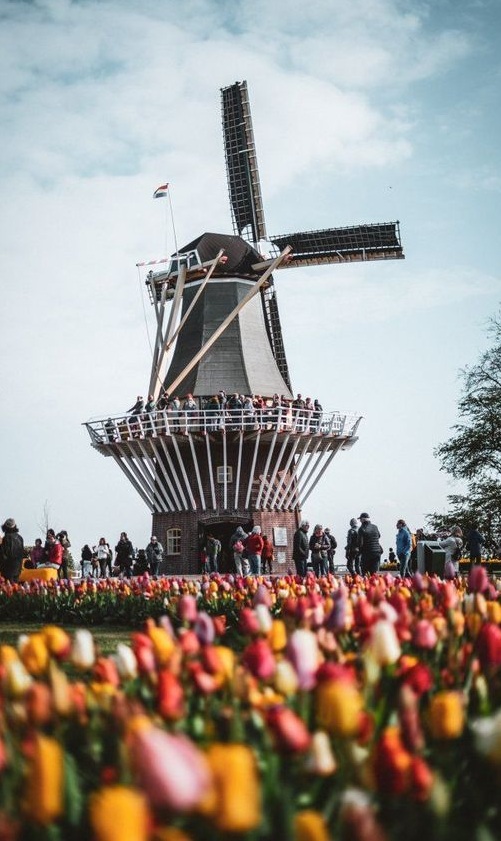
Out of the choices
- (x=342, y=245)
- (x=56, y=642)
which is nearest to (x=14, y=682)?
(x=56, y=642)

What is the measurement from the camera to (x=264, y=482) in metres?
29.1

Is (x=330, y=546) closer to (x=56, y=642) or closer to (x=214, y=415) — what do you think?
(x=214, y=415)

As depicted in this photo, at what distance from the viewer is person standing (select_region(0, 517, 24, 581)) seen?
14047mm

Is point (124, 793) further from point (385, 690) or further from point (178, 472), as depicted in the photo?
point (178, 472)

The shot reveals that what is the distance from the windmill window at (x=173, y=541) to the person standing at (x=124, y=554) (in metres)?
2.92

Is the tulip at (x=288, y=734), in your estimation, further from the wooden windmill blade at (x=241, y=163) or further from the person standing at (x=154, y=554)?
the wooden windmill blade at (x=241, y=163)

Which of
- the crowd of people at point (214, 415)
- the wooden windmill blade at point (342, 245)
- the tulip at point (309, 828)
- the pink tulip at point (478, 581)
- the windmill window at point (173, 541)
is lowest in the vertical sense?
the tulip at point (309, 828)

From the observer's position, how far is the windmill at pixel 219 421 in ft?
92.6

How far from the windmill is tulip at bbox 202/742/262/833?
84.3 ft

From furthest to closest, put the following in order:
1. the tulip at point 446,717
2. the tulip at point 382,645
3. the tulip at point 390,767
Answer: the tulip at point 382,645 < the tulip at point 446,717 < the tulip at point 390,767

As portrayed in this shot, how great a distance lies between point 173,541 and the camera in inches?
1150

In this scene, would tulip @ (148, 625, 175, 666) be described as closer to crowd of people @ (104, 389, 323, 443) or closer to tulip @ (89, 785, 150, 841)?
tulip @ (89, 785, 150, 841)

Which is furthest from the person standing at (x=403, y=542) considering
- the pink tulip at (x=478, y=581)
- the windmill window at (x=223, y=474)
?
the pink tulip at (x=478, y=581)

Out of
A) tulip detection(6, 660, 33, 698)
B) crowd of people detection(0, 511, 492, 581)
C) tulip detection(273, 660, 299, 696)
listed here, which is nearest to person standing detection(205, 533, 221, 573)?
crowd of people detection(0, 511, 492, 581)
